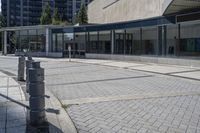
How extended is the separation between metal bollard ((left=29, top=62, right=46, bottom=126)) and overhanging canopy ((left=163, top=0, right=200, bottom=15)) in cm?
1897

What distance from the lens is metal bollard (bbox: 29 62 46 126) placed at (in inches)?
261

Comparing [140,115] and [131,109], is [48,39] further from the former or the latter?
[140,115]

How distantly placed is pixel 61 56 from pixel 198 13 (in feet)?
80.5

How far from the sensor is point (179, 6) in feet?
84.2

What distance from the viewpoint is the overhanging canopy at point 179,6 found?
24375mm

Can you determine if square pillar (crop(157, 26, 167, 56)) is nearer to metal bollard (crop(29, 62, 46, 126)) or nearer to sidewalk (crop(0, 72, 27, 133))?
sidewalk (crop(0, 72, 27, 133))

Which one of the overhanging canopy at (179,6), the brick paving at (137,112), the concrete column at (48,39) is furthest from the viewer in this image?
the concrete column at (48,39)

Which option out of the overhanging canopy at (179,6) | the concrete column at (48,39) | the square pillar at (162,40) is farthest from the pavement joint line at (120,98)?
the concrete column at (48,39)

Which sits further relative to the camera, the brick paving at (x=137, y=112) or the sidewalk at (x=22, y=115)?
the brick paving at (x=137, y=112)

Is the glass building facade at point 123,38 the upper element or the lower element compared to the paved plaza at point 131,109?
upper

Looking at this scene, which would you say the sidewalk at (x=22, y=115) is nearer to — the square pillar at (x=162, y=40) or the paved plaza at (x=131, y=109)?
the paved plaza at (x=131, y=109)

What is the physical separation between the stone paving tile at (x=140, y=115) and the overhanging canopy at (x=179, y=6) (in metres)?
15.7

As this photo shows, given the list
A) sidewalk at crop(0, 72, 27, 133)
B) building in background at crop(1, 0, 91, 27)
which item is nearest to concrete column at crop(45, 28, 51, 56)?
sidewalk at crop(0, 72, 27, 133)

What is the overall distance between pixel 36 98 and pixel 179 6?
827 inches
